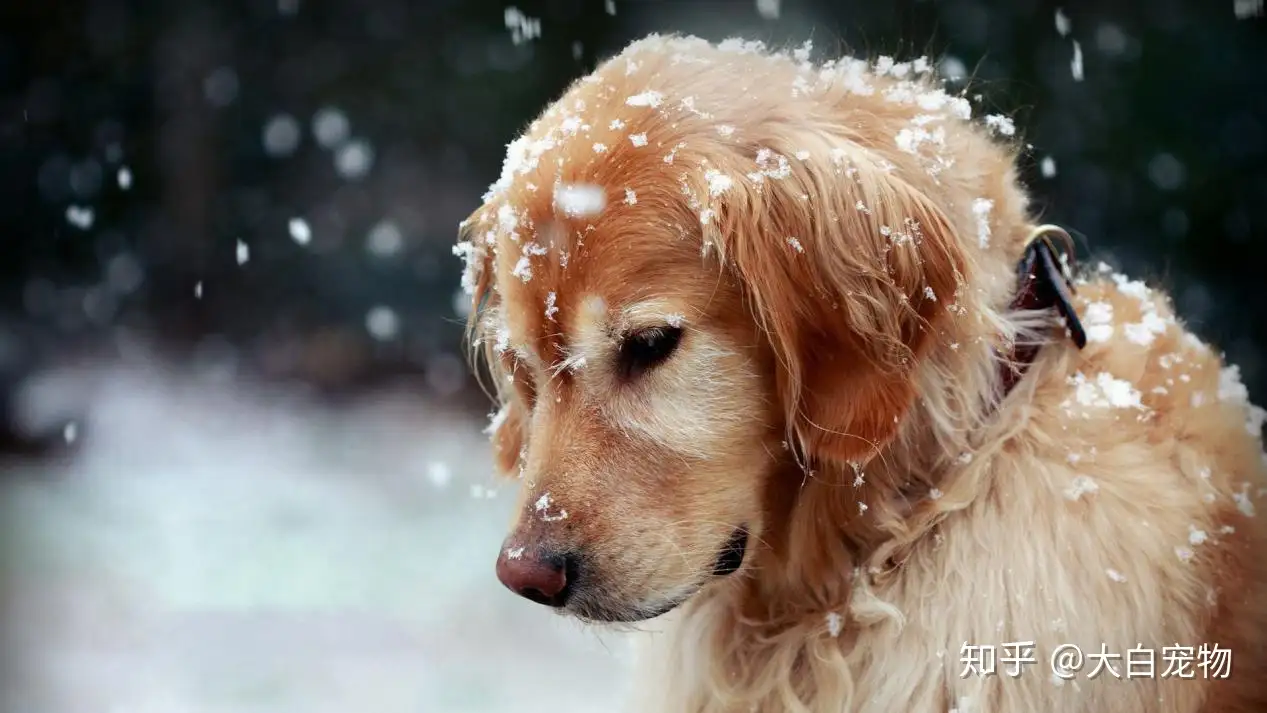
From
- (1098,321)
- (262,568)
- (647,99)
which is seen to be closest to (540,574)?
(647,99)

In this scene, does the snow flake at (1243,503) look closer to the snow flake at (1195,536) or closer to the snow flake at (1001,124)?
the snow flake at (1195,536)

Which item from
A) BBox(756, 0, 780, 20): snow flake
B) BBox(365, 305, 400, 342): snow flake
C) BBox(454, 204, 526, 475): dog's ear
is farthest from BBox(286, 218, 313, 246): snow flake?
BBox(454, 204, 526, 475): dog's ear

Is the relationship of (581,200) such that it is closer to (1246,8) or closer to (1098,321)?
(1098,321)

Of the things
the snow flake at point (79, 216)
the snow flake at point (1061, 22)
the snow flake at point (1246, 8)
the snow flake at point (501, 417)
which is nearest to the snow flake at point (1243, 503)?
the snow flake at point (501, 417)

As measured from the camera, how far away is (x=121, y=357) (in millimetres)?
6836

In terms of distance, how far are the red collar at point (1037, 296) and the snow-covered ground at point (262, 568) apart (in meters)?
1.05

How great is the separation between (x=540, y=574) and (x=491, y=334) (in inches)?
22.7

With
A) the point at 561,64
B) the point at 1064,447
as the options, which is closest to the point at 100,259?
the point at 561,64

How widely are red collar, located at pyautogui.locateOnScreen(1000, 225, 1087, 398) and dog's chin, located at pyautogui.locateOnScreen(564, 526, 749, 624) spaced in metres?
0.53

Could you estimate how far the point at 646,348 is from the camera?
5.32 feet

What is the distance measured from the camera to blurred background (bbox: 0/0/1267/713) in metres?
3.95

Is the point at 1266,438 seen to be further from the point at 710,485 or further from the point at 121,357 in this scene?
the point at 121,357

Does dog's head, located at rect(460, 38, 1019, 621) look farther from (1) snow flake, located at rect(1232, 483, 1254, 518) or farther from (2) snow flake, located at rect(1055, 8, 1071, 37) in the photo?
(2) snow flake, located at rect(1055, 8, 1071, 37)

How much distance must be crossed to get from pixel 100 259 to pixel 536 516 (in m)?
6.31
